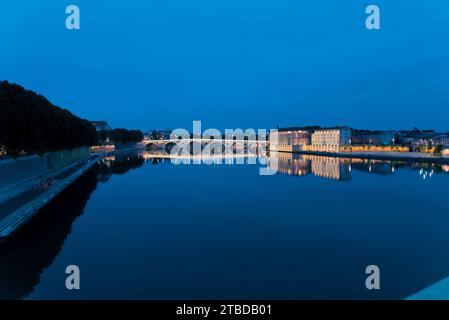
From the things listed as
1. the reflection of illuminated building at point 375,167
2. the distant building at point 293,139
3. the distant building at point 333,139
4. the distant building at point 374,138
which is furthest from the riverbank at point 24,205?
the distant building at point 374,138

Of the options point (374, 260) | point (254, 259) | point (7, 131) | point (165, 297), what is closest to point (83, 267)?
point (165, 297)

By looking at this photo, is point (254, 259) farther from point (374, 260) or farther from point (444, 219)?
point (444, 219)

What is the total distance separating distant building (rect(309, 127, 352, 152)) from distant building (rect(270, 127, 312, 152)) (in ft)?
17.9

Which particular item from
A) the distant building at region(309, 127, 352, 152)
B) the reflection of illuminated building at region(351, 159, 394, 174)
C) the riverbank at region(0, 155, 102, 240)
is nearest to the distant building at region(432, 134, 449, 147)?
the distant building at region(309, 127, 352, 152)

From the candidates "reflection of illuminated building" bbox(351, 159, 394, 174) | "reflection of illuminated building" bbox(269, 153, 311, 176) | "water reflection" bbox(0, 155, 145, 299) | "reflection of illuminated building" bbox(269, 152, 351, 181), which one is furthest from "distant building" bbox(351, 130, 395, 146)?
"water reflection" bbox(0, 155, 145, 299)

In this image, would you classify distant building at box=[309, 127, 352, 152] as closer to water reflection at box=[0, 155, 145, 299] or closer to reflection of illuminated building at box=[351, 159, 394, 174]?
reflection of illuminated building at box=[351, 159, 394, 174]

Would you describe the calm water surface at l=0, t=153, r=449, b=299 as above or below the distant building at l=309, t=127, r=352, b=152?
below

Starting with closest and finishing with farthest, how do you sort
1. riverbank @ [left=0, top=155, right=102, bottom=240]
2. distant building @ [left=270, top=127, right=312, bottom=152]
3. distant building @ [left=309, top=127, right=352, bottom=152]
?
riverbank @ [left=0, top=155, right=102, bottom=240]
distant building @ [left=309, top=127, right=352, bottom=152]
distant building @ [left=270, top=127, right=312, bottom=152]

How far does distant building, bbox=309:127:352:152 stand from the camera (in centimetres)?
6838

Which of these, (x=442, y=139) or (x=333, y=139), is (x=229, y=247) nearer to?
(x=333, y=139)

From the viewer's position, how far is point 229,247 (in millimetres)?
9180

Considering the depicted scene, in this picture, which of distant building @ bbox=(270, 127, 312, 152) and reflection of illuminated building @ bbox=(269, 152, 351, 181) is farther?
distant building @ bbox=(270, 127, 312, 152)

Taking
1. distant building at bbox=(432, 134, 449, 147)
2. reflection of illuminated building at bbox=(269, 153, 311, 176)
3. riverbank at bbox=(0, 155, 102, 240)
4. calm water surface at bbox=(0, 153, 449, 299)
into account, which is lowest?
calm water surface at bbox=(0, 153, 449, 299)

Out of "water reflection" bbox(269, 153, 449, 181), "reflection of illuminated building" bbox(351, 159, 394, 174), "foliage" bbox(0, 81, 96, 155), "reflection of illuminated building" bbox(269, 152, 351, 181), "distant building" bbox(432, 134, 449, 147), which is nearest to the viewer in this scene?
"foliage" bbox(0, 81, 96, 155)
